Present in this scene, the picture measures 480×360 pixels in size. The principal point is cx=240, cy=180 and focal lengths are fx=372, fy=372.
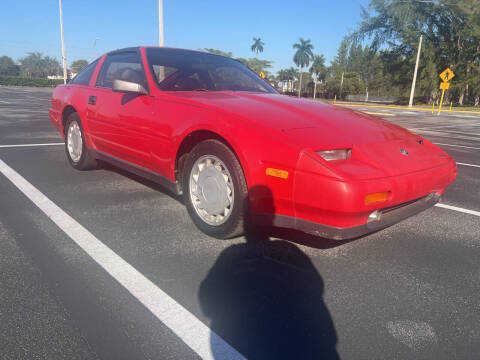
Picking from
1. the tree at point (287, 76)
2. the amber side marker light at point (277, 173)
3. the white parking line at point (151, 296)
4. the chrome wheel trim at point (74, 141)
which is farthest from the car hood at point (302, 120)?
the tree at point (287, 76)

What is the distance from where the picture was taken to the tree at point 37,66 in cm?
13550

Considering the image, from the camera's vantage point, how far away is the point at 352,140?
2.51 metres

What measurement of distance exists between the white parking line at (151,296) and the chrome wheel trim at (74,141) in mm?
1489

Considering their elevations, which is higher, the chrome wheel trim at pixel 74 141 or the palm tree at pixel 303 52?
the palm tree at pixel 303 52

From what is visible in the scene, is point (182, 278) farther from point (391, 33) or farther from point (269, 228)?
point (391, 33)

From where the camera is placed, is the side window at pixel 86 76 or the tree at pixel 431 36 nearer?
the side window at pixel 86 76

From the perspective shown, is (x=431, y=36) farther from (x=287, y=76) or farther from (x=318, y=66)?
(x=287, y=76)

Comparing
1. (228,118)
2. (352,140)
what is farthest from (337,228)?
(228,118)

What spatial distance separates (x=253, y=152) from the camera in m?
2.45

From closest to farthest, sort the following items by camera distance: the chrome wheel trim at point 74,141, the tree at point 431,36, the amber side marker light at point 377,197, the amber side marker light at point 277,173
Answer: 1. the amber side marker light at point 377,197
2. the amber side marker light at point 277,173
3. the chrome wheel trim at point 74,141
4. the tree at point 431,36

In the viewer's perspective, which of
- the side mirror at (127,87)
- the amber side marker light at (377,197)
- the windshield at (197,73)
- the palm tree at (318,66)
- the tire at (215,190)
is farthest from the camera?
the palm tree at (318,66)

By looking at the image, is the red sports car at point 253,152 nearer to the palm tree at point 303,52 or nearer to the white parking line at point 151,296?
the white parking line at point 151,296

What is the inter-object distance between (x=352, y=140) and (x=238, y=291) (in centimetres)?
125

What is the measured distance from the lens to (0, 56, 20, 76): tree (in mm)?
129250
